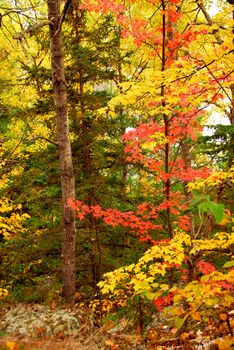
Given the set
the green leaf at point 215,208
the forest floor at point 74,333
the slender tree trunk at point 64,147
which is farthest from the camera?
the slender tree trunk at point 64,147

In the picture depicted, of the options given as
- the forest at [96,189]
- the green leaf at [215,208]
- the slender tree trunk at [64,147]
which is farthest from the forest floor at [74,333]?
the green leaf at [215,208]

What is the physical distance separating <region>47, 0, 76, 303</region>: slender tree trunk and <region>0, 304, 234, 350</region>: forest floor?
1.03 metres

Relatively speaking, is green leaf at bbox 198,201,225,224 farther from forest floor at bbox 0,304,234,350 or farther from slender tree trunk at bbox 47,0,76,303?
slender tree trunk at bbox 47,0,76,303

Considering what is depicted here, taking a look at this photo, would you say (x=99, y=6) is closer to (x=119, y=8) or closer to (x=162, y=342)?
(x=119, y=8)

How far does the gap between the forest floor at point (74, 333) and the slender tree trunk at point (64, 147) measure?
1.03 m

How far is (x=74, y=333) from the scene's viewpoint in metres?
5.17

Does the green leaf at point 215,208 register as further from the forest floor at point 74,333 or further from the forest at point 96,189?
the forest at point 96,189

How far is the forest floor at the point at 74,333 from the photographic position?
4516 millimetres

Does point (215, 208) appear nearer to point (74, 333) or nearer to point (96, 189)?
point (74, 333)

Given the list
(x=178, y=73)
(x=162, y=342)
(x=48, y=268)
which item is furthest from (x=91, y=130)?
(x=162, y=342)

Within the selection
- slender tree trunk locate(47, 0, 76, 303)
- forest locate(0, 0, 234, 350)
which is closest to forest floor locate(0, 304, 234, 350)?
forest locate(0, 0, 234, 350)

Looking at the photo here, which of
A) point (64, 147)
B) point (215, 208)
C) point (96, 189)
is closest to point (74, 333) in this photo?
point (215, 208)

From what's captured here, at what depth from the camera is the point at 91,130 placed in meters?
9.50

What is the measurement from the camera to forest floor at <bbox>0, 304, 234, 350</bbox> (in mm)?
4516
